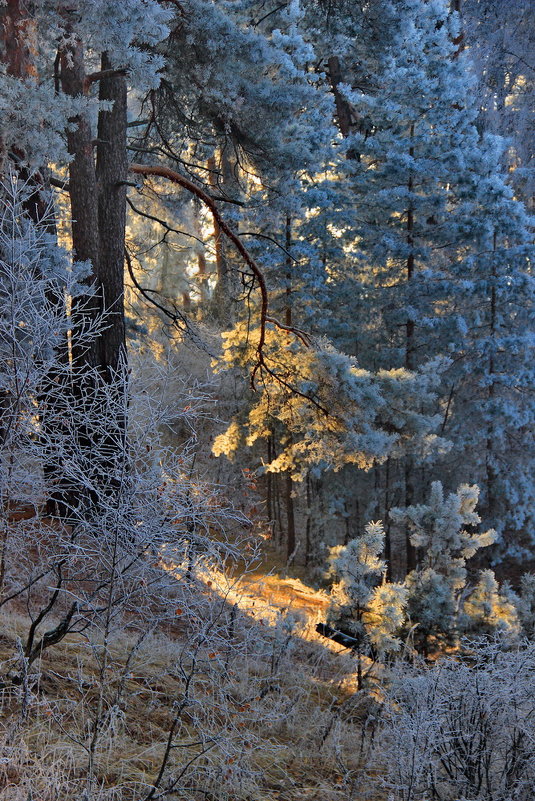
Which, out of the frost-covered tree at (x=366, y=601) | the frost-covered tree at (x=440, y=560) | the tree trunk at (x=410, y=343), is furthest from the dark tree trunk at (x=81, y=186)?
the tree trunk at (x=410, y=343)

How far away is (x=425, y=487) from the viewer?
1653 cm

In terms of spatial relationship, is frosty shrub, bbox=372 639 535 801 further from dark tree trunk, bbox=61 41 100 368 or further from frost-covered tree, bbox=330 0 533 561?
frost-covered tree, bbox=330 0 533 561

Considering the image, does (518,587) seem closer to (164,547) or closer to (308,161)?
(308,161)

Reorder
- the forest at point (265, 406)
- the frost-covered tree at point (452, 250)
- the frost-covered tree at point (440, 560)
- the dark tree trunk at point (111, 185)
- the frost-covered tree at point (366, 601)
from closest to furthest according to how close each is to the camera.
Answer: the forest at point (265, 406) < the frost-covered tree at point (366, 601) < the frost-covered tree at point (440, 560) < the dark tree trunk at point (111, 185) < the frost-covered tree at point (452, 250)

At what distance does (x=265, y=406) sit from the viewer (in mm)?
12289

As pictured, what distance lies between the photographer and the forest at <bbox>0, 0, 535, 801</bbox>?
3.91m

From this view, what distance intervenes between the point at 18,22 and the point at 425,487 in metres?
12.5

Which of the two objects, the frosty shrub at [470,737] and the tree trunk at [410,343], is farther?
the tree trunk at [410,343]

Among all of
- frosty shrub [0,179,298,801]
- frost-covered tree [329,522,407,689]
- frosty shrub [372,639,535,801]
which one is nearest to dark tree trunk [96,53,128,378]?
frost-covered tree [329,522,407,689]

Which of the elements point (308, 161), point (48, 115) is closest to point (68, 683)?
point (48, 115)

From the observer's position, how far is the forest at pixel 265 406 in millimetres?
3910

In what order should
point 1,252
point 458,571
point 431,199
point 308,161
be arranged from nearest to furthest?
point 1,252, point 458,571, point 308,161, point 431,199

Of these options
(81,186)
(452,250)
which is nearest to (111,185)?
(81,186)

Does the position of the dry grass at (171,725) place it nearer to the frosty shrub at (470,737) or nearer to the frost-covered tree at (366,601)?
the frosty shrub at (470,737)
